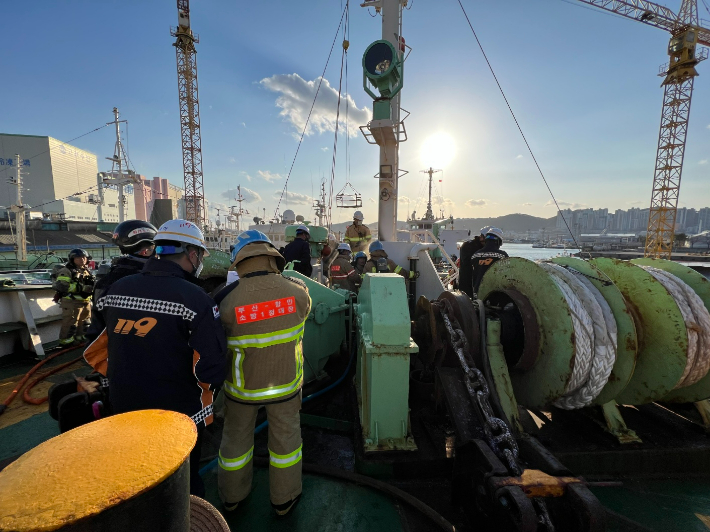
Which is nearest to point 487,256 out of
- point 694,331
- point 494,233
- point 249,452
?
point 494,233

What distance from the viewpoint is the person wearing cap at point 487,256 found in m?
4.30

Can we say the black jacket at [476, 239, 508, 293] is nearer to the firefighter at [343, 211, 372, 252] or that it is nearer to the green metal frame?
the green metal frame

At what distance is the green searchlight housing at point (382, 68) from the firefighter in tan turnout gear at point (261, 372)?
5917 mm

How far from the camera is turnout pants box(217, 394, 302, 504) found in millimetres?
2027

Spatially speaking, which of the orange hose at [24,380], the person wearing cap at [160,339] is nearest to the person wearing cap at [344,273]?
the person wearing cap at [160,339]

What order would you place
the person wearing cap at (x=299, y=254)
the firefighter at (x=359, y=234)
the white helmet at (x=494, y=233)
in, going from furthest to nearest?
the firefighter at (x=359, y=234) → the person wearing cap at (x=299, y=254) → the white helmet at (x=494, y=233)

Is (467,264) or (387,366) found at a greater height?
(467,264)

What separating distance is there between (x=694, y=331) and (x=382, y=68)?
6.48 metres

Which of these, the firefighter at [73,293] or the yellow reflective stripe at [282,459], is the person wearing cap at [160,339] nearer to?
the yellow reflective stripe at [282,459]

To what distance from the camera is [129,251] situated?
2.82 metres

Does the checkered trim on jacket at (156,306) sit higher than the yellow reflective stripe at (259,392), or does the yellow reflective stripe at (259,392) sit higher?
the checkered trim on jacket at (156,306)

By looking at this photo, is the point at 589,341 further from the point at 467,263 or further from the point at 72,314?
the point at 72,314

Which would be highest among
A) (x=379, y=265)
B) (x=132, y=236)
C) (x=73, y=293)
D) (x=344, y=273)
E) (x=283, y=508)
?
(x=132, y=236)

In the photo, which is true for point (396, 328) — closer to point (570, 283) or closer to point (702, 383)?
point (570, 283)
